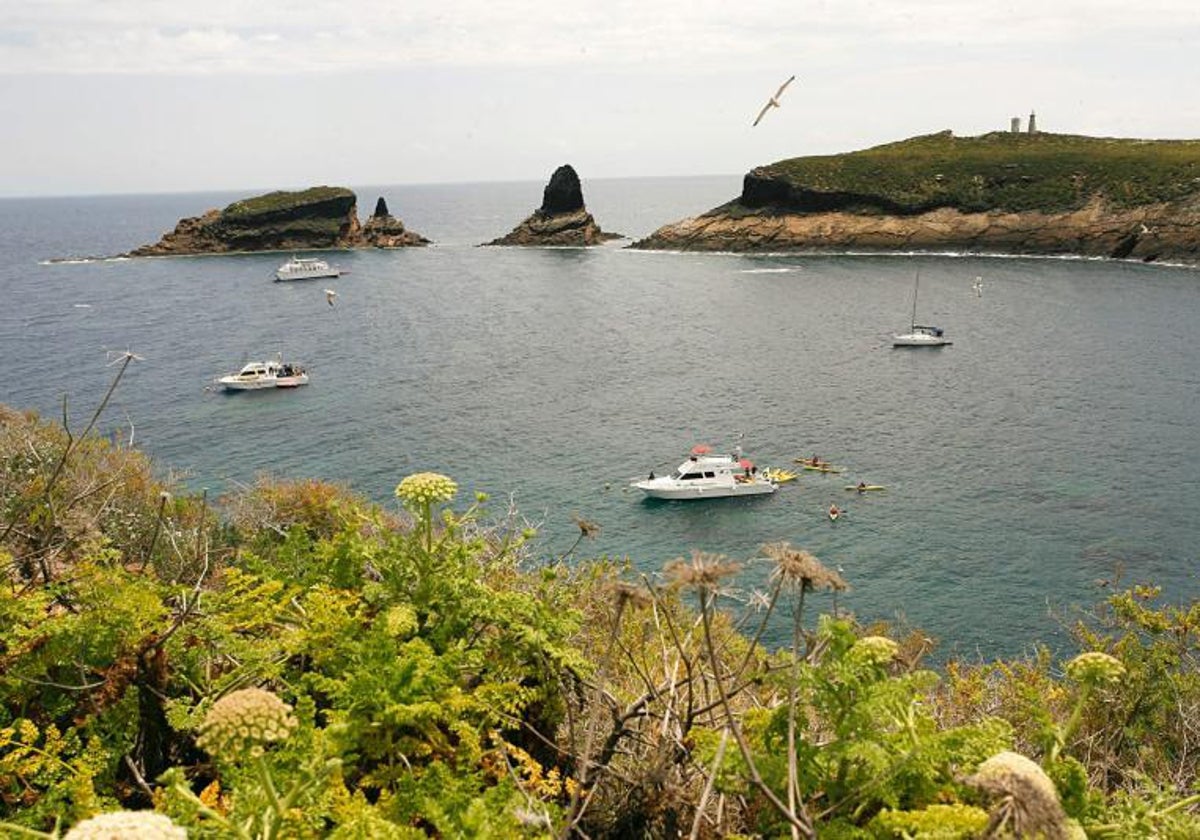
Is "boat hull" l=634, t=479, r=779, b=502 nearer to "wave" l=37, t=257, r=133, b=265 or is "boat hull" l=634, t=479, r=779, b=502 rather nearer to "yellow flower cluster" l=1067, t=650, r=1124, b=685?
"yellow flower cluster" l=1067, t=650, r=1124, b=685

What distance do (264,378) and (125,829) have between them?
60057 millimetres

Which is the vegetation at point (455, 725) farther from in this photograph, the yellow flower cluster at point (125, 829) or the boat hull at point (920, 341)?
the boat hull at point (920, 341)

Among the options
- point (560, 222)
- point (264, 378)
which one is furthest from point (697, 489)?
point (560, 222)

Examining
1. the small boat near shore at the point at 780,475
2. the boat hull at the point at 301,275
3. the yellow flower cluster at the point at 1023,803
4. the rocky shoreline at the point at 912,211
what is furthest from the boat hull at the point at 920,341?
the boat hull at the point at 301,275

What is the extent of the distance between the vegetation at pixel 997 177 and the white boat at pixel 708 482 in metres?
104

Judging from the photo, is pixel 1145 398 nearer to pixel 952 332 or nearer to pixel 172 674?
pixel 952 332

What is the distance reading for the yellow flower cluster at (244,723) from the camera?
3.20 meters

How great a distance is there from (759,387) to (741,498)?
20.3 m

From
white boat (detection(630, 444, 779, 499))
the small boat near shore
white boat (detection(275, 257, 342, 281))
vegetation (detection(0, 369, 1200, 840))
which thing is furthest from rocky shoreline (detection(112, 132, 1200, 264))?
vegetation (detection(0, 369, 1200, 840))

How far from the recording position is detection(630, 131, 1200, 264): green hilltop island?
115 m

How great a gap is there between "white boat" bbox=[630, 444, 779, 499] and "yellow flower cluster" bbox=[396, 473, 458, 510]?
33.9 meters

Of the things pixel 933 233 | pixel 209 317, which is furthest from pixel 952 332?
pixel 209 317

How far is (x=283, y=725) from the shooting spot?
336cm

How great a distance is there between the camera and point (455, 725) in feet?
15.2
